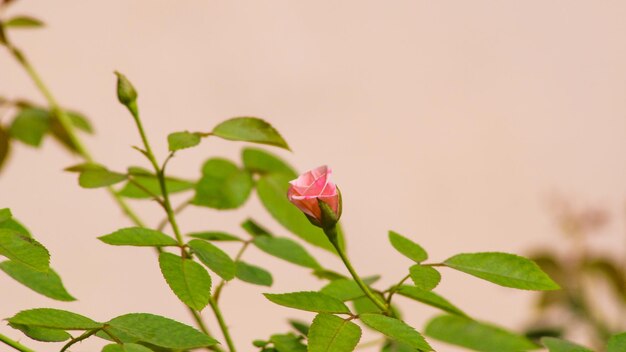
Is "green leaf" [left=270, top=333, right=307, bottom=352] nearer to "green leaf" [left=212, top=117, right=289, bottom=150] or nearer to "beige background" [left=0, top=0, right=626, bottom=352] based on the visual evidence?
"green leaf" [left=212, top=117, right=289, bottom=150]

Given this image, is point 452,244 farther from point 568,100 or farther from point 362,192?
point 568,100

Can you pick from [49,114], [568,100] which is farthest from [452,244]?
[49,114]

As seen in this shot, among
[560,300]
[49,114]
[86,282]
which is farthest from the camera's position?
[86,282]

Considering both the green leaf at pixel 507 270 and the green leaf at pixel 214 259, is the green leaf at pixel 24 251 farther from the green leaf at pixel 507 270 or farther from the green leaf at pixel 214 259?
the green leaf at pixel 507 270

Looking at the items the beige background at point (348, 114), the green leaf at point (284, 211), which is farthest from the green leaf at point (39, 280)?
the beige background at point (348, 114)

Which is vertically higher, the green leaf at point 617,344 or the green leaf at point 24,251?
the green leaf at point 617,344
